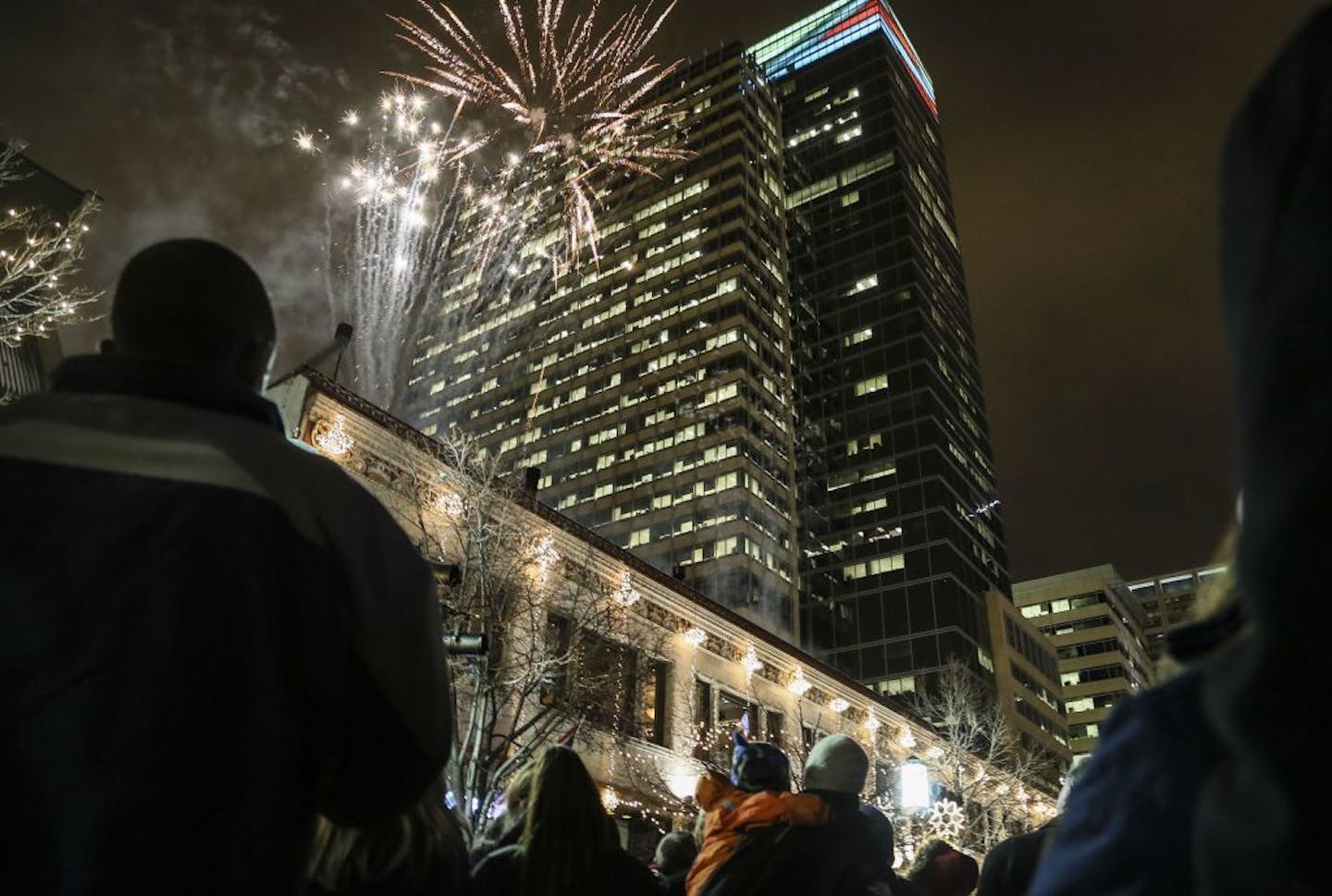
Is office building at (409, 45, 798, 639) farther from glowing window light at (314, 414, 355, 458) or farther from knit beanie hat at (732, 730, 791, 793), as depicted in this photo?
knit beanie hat at (732, 730, 791, 793)

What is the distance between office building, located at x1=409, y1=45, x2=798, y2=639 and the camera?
6412cm

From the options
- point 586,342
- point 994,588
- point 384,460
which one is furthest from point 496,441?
point 384,460

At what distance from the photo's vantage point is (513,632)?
20062 mm

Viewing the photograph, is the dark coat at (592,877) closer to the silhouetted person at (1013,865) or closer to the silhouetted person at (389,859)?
the silhouetted person at (389,859)

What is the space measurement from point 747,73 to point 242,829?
9956cm

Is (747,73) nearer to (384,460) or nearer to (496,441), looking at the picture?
(496,441)

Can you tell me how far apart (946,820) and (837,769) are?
27.4m

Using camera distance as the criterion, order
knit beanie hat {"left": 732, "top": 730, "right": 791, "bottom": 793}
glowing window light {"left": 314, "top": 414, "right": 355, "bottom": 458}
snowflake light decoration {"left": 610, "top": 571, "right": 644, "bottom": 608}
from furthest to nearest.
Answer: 1. snowflake light decoration {"left": 610, "top": 571, "right": 644, "bottom": 608}
2. glowing window light {"left": 314, "top": 414, "right": 355, "bottom": 458}
3. knit beanie hat {"left": 732, "top": 730, "right": 791, "bottom": 793}

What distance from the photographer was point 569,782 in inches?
120

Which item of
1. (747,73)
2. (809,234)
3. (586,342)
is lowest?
(586,342)

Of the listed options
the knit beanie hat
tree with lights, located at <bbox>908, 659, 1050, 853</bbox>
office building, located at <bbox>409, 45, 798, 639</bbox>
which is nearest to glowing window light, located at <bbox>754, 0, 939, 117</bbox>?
office building, located at <bbox>409, 45, 798, 639</bbox>

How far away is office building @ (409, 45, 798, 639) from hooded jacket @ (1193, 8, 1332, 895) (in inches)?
2269

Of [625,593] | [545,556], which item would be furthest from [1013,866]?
[625,593]

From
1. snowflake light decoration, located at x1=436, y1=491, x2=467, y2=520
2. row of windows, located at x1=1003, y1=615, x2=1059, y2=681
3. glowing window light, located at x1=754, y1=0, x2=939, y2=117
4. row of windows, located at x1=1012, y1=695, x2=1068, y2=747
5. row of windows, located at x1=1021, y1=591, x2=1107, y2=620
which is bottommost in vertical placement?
snowflake light decoration, located at x1=436, y1=491, x2=467, y2=520
